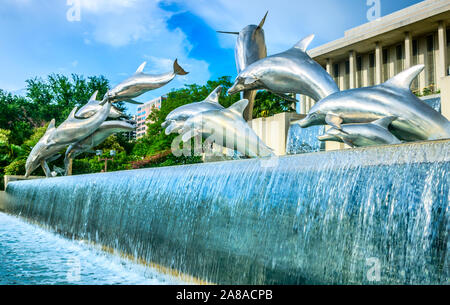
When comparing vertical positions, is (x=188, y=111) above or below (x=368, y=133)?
above

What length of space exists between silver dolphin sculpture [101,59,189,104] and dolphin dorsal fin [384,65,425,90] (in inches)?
218

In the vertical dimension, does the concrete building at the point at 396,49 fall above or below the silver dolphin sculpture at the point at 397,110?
above

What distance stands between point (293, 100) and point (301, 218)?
5084 mm

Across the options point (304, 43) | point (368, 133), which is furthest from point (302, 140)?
point (368, 133)

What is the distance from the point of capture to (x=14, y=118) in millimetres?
40094

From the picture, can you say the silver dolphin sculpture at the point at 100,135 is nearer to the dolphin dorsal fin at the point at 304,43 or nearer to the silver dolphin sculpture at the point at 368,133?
the dolphin dorsal fin at the point at 304,43

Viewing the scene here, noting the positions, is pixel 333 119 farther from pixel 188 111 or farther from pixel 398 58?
pixel 398 58

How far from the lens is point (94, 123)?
12.7 metres

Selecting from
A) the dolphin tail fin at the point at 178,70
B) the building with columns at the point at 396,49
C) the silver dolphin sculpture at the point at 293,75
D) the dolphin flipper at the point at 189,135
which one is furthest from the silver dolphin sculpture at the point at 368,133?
the building with columns at the point at 396,49

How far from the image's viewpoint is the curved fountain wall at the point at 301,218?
306 cm

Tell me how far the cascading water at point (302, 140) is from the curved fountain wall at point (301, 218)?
5.14 metres

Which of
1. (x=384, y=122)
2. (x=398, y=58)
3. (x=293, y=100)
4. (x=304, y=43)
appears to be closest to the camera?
(x=384, y=122)

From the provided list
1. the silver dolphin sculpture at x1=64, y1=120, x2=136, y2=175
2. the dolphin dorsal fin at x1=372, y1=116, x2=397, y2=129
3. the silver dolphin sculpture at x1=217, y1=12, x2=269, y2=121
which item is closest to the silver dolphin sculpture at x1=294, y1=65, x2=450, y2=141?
the dolphin dorsal fin at x1=372, y1=116, x2=397, y2=129

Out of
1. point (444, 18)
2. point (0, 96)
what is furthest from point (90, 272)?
point (0, 96)
